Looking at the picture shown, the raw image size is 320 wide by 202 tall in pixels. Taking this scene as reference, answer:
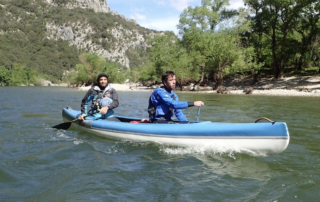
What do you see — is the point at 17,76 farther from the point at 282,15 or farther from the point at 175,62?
the point at 282,15

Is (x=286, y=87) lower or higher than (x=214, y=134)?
higher

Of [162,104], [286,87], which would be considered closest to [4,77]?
[286,87]

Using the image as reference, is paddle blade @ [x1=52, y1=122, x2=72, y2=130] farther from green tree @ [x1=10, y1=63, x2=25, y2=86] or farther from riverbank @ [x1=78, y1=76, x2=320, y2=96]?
green tree @ [x1=10, y1=63, x2=25, y2=86]


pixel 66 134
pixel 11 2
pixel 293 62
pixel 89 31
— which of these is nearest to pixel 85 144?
pixel 66 134

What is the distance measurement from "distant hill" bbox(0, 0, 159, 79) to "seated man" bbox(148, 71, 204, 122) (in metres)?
105

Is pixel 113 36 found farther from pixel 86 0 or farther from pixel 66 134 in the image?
pixel 66 134

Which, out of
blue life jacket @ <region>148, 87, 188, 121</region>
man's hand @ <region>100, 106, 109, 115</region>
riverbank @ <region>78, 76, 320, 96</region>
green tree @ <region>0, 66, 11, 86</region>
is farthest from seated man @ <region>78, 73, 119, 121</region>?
green tree @ <region>0, 66, 11, 86</region>

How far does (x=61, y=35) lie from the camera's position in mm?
140875

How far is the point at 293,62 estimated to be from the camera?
116ft

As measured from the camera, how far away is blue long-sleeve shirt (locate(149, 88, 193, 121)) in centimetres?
509

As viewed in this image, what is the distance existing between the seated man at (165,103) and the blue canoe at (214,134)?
300 mm

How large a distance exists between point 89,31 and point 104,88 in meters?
152

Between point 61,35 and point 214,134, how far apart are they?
496 ft

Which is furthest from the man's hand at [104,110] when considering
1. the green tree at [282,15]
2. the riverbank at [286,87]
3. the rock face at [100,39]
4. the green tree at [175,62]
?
the rock face at [100,39]
